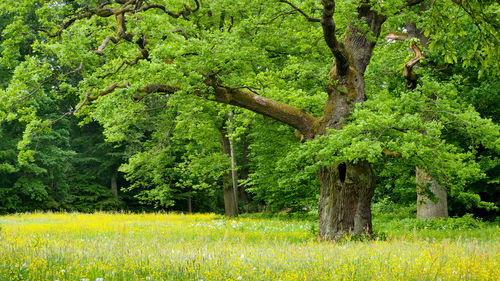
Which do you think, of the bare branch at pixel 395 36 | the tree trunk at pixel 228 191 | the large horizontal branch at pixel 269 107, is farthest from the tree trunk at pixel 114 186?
the large horizontal branch at pixel 269 107

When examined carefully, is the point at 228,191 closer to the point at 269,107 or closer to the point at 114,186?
the point at 269,107

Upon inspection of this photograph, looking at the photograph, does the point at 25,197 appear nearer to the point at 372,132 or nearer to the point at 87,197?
the point at 87,197

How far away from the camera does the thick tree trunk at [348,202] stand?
9.90 meters

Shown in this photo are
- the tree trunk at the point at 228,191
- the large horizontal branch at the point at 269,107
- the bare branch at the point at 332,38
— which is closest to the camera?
the bare branch at the point at 332,38

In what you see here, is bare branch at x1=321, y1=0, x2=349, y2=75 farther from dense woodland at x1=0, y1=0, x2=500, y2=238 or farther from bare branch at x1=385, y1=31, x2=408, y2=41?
bare branch at x1=385, y1=31, x2=408, y2=41

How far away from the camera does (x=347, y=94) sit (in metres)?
10.3

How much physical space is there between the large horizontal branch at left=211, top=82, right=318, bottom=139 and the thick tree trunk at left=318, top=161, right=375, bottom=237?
1.35 metres

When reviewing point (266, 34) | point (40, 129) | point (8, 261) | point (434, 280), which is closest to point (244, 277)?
point (434, 280)

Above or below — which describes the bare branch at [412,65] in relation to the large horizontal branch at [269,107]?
above

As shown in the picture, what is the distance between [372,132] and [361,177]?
145cm

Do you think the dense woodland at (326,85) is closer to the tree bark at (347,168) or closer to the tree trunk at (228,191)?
the tree bark at (347,168)

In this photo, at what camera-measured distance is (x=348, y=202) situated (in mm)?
9906

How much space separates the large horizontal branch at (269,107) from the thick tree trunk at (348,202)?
1.35m

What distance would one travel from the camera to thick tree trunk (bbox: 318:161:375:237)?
990cm
